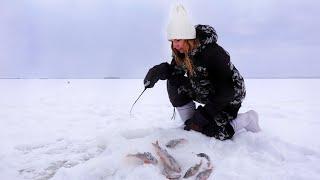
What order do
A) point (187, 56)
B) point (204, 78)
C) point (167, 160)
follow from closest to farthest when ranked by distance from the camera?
1. point (167, 160)
2. point (187, 56)
3. point (204, 78)

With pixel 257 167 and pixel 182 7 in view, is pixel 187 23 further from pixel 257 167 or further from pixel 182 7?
pixel 257 167

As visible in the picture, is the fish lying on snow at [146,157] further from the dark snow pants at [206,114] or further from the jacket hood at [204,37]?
the jacket hood at [204,37]

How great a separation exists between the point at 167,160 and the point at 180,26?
3.48 ft

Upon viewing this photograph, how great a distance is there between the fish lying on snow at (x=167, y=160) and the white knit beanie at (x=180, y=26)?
90 cm

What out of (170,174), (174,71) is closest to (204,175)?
(170,174)

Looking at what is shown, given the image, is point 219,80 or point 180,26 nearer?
point 180,26

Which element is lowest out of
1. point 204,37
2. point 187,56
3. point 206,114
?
point 206,114

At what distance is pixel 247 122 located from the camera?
373cm

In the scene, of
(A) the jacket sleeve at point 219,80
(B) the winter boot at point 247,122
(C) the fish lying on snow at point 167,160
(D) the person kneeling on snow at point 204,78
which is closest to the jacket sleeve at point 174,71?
(D) the person kneeling on snow at point 204,78

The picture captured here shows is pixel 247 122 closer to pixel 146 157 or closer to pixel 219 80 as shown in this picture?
pixel 219 80

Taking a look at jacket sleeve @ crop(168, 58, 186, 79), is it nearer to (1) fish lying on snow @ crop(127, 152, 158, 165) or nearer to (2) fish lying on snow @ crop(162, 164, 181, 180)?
(1) fish lying on snow @ crop(127, 152, 158, 165)

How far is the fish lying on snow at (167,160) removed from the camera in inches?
111

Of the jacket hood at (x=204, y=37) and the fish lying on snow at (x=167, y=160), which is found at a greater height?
the jacket hood at (x=204, y=37)

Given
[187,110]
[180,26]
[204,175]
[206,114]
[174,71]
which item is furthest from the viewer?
[187,110]
